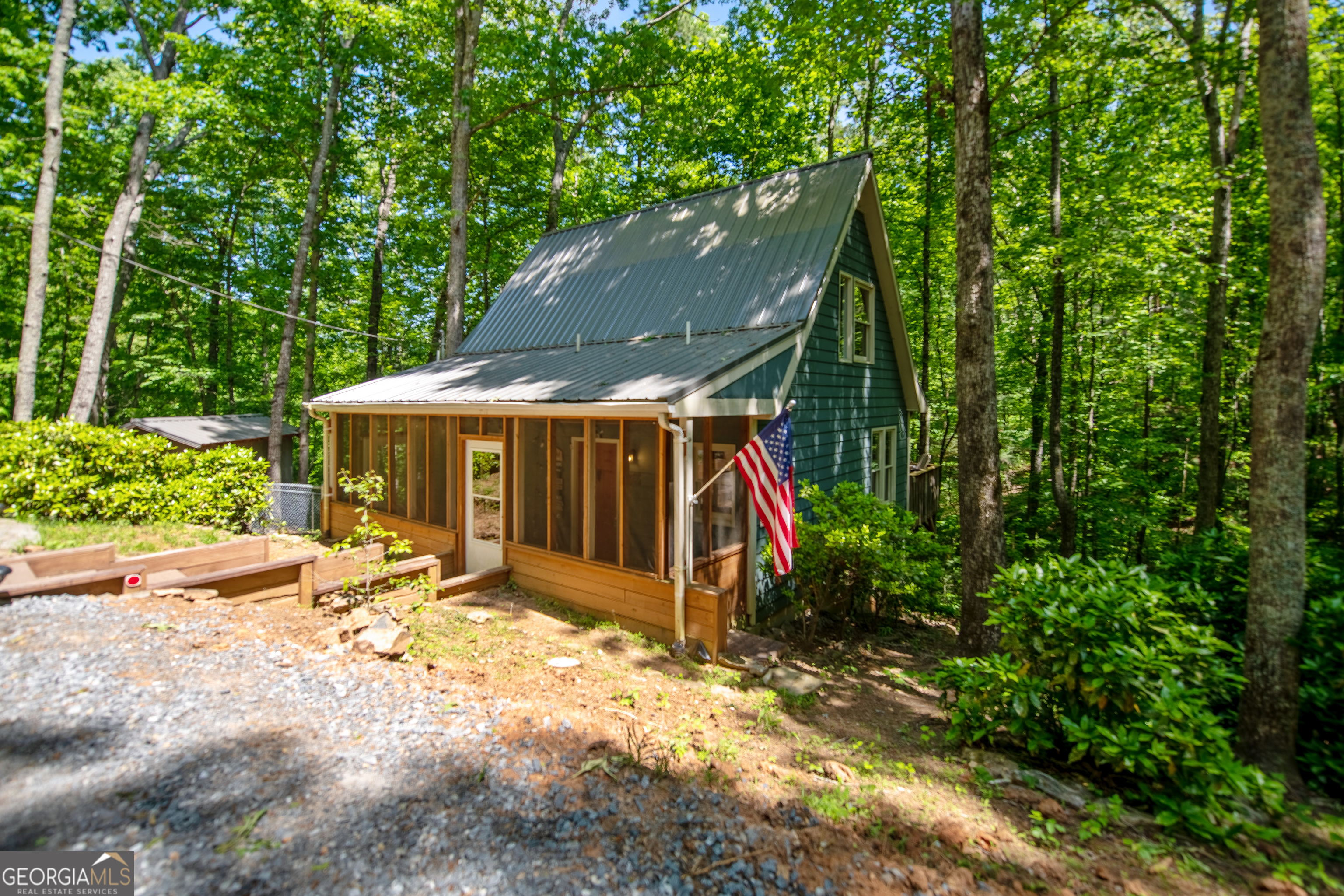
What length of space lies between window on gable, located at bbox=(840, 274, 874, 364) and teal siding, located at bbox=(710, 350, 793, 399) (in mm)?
2402

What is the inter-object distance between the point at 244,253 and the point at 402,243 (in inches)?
262

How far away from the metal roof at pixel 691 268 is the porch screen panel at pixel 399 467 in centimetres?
254

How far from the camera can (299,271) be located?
14438 mm

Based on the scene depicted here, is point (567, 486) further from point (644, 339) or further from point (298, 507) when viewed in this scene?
point (298, 507)

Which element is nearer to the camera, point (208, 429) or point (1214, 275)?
point (1214, 275)

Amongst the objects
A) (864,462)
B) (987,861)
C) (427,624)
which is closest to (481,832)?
(987,861)

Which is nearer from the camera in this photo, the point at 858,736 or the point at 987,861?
the point at 987,861

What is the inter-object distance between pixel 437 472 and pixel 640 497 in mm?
4296

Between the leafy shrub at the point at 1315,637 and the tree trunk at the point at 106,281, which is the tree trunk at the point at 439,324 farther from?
the leafy shrub at the point at 1315,637

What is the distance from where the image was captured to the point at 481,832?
2961 mm

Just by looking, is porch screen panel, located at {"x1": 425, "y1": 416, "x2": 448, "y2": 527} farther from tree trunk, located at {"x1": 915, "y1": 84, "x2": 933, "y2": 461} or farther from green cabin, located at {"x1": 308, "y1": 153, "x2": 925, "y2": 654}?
tree trunk, located at {"x1": 915, "y1": 84, "x2": 933, "y2": 461}

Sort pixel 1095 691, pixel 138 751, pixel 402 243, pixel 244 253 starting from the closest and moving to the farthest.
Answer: pixel 138 751 → pixel 1095 691 → pixel 402 243 → pixel 244 253

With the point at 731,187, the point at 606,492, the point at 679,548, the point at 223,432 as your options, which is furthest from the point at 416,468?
the point at 223,432

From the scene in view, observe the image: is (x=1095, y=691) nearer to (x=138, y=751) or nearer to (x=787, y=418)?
(x=787, y=418)
